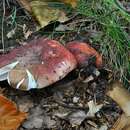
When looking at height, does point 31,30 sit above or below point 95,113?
above

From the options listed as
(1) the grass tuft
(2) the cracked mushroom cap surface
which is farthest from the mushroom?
(1) the grass tuft

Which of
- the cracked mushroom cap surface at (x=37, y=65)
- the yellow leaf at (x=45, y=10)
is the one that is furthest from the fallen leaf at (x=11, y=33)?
the cracked mushroom cap surface at (x=37, y=65)

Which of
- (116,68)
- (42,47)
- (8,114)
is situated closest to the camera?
(8,114)

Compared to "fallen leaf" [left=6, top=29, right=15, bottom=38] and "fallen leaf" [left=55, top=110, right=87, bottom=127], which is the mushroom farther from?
"fallen leaf" [left=6, top=29, right=15, bottom=38]

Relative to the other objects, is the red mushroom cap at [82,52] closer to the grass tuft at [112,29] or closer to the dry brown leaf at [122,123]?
the grass tuft at [112,29]

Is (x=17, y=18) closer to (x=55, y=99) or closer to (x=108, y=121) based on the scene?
(x=55, y=99)

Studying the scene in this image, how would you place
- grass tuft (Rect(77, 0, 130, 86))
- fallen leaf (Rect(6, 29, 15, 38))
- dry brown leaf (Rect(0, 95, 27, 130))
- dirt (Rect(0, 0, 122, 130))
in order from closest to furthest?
dry brown leaf (Rect(0, 95, 27, 130))
dirt (Rect(0, 0, 122, 130))
grass tuft (Rect(77, 0, 130, 86))
fallen leaf (Rect(6, 29, 15, 38))

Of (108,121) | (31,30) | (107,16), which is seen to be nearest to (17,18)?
(31,30)
